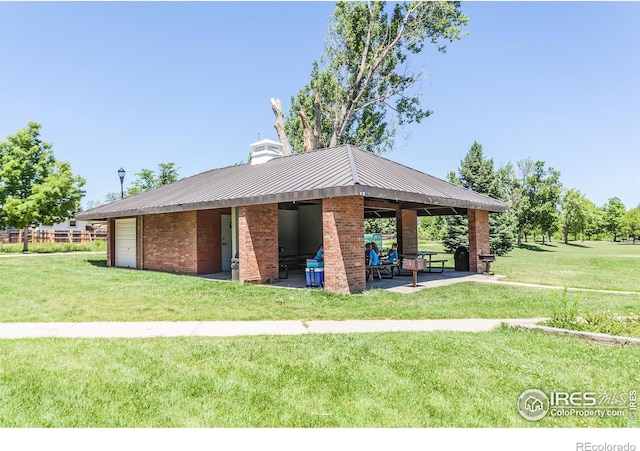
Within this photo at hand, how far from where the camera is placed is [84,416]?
3.43m

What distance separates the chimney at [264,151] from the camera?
1819 centimetres

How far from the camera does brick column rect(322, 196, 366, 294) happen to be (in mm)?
9906

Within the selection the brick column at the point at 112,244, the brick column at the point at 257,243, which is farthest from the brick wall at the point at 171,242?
the brick column at the point at 257,243

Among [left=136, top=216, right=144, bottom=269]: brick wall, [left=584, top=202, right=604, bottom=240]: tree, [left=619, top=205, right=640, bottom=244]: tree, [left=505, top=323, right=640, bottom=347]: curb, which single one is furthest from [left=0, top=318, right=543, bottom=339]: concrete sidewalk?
[left=619, top=205, right=640, bottom=244]: tree

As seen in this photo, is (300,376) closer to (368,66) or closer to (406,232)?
(406,232)

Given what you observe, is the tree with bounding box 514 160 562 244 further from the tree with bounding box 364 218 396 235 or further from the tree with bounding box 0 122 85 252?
the tree with bounding box 0 122 85 252

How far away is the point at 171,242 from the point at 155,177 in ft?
90.5

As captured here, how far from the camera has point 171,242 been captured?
15688 millimetres

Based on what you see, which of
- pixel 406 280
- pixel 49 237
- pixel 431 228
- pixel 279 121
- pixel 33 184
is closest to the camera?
pixel 406 280

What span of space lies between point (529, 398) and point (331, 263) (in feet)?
21.3

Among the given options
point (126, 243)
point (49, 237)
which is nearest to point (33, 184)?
point (49, 237)

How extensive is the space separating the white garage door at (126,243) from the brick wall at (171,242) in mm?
1201
